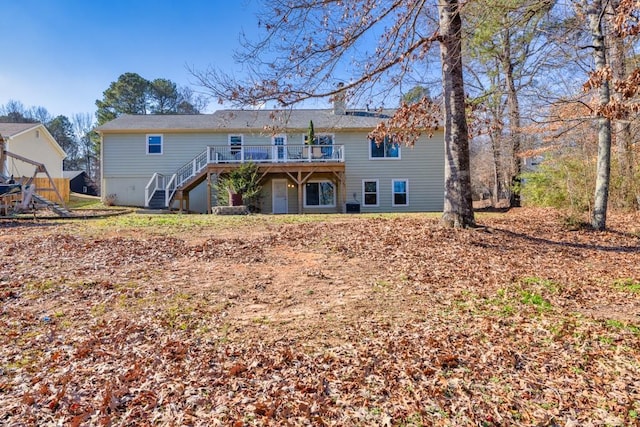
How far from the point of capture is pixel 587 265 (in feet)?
18.0

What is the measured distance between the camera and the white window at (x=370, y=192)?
58.8 feet

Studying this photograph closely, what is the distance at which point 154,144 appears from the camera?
1812cm

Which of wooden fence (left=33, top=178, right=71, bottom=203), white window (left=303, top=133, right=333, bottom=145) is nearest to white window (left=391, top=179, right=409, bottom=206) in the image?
white window (left=303, top=133, right=333, bottom=145)

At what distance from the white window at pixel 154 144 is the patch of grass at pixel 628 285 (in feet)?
60.8

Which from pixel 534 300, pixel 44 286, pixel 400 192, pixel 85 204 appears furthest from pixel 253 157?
pixel 534 300

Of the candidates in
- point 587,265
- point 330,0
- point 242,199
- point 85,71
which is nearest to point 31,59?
point 85,71

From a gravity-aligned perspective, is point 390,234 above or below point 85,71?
below

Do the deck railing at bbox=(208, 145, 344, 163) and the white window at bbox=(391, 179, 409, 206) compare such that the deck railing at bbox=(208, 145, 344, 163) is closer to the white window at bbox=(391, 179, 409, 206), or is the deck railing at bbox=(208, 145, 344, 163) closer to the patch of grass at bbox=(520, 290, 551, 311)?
the white window at bbox=(391, 179, 409, 206)

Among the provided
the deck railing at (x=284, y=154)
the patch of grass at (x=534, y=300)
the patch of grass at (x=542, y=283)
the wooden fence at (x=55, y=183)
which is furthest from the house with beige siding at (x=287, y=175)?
the patch of grass at (x=534, y=300)

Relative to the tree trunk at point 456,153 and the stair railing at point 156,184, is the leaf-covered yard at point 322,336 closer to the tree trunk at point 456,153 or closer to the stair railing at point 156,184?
the tree trunk at point 456,153

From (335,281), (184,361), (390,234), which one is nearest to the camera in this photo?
(184,361)

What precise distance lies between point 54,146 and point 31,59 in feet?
48.6

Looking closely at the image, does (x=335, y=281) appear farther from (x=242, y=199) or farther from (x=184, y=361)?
(x=242, y=199)

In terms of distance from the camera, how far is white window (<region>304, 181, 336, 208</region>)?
18.0 metres
